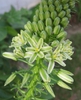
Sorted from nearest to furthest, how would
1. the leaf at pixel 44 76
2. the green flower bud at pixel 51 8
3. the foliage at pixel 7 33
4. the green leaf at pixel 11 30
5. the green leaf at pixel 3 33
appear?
the green flower bud at pixel 51 8
the leaf at pixel 44 76
the foliage at pixel 7 33
the green leaf at pixel 3 33
the green leaf at pixel 11 30

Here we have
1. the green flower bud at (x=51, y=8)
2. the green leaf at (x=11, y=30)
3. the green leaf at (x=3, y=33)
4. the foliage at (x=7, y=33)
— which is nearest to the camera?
the green flower bud at (x=51, y=8)

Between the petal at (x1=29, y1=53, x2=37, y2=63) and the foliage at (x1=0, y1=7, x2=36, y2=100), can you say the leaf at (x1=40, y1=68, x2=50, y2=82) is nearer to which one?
the petal at (x1=29, y1=53, x2=37, y2=63)

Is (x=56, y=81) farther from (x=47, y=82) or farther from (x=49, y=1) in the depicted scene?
(x=49, y=1)

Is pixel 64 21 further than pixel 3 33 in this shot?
No

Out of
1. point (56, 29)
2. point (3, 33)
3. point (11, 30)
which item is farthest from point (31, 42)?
point (11, 30)

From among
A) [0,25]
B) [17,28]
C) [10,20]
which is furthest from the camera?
[17,28]

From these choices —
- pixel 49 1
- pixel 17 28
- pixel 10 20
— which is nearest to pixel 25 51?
pixel 49 1

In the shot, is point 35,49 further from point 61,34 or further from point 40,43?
point 61,34

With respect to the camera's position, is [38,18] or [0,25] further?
[0,25]

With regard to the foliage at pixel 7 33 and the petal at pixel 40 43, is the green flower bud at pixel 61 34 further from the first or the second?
the foliage at pixel 7 33

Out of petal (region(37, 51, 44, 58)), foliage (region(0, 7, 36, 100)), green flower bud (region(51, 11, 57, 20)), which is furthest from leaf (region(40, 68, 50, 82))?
foliage (region(0, 7, 36, 100))

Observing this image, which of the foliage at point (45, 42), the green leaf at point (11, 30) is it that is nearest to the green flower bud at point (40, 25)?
the foliage at point (45, 42)
